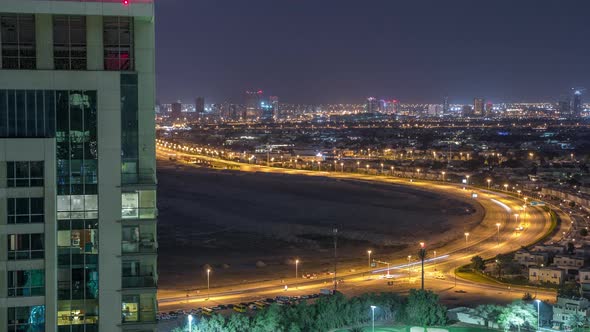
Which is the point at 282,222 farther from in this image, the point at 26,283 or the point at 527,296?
the point at 26,283

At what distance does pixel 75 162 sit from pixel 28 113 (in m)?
0.86

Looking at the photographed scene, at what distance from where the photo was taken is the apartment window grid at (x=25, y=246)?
10.8 meters

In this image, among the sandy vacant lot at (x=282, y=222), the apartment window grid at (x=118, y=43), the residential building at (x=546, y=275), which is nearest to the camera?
the apartment window grid at (x=118, y=43)

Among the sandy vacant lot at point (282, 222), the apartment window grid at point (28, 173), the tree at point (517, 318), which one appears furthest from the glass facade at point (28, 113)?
the sandy vacant lot at point (282, 222)

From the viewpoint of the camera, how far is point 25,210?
1087 cm

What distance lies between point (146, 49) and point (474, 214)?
142 ft

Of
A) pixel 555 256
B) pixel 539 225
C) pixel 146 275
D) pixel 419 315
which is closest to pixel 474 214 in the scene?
pixel 539 225

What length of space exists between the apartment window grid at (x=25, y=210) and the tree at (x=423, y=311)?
11967 millimetres

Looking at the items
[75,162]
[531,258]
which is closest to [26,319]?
[75,162]

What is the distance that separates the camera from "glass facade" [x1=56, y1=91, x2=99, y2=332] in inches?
433

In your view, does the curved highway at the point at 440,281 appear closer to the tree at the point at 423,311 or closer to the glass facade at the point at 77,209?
the tree at the point at 423,311

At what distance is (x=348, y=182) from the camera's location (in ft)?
241

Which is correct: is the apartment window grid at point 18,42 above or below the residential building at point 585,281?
above

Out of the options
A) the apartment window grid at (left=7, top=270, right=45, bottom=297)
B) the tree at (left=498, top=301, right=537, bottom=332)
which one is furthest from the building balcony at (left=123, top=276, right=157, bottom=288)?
the tree at (left=498, top=301, right=537, bottom=332)
